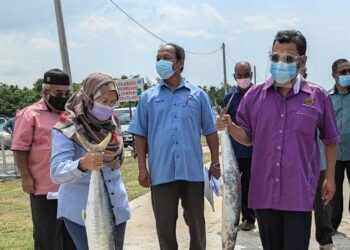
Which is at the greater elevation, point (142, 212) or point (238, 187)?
point (238, 187)

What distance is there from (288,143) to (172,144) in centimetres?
128

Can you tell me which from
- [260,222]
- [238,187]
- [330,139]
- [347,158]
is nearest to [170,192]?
[238,187]

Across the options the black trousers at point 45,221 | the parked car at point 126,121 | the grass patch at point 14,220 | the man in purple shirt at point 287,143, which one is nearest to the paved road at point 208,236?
the grass patch at point 14,220

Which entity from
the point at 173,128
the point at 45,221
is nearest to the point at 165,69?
the point at 173,128

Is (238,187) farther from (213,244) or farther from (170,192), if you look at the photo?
(213,244)

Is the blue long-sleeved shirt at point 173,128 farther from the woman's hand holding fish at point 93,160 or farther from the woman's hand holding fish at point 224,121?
the woman's hand holding fish at point 93,160

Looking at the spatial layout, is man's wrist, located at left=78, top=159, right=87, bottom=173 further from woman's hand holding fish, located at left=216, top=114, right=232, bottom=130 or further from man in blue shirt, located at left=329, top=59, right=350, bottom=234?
man in blue shirt, located at left=329, top=59, right=350, bottom=234

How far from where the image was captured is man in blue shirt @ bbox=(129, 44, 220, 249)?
4.65 meters

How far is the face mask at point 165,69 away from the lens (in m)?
4.72

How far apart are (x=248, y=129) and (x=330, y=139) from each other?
1.91 feet

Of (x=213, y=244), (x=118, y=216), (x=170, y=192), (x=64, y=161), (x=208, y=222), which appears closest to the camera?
(x=64, y=161)

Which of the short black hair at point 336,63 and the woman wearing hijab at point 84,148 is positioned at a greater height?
the short black hair at point 336,63

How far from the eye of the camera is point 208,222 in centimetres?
717

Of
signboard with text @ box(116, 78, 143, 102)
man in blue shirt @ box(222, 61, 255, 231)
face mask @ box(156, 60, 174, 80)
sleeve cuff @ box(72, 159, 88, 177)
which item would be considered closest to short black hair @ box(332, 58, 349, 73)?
man in blue shirt @ box(222, 61, 255, 231)
